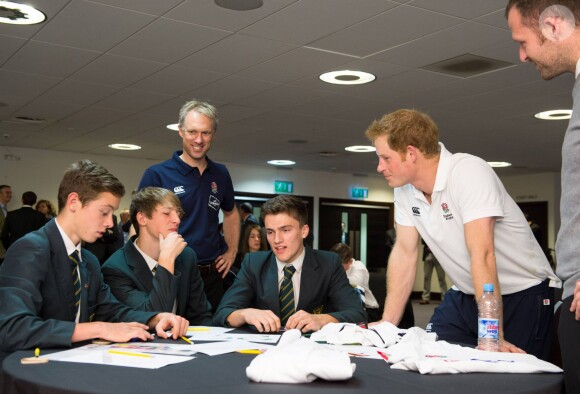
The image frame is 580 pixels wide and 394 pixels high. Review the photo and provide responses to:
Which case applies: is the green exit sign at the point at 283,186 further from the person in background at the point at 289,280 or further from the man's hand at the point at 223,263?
the person in background at the point at 289,280

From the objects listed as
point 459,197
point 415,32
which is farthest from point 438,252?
point 415,32

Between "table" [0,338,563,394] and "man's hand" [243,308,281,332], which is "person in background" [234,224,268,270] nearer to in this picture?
"man's hand" [243,308,281,332]

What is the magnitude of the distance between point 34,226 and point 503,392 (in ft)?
28.9

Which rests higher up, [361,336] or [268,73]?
[268,73]

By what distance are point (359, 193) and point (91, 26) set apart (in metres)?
11.2

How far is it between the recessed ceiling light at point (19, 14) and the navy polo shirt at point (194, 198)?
6.64ft

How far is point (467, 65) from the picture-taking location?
20.3ft

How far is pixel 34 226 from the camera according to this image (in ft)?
30.8

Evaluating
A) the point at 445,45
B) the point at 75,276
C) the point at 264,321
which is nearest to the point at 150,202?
the point at 75,276

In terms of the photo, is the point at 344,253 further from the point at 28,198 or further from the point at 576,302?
the point at 28,198

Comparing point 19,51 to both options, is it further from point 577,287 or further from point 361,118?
point 577,287

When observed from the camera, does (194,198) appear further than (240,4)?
No

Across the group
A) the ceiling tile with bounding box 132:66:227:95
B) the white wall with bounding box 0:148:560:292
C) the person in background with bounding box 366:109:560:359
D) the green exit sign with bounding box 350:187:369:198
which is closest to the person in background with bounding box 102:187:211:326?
the person in background with bounding box 366:109:560:359

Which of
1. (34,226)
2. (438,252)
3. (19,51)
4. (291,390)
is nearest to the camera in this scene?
(291,390)
